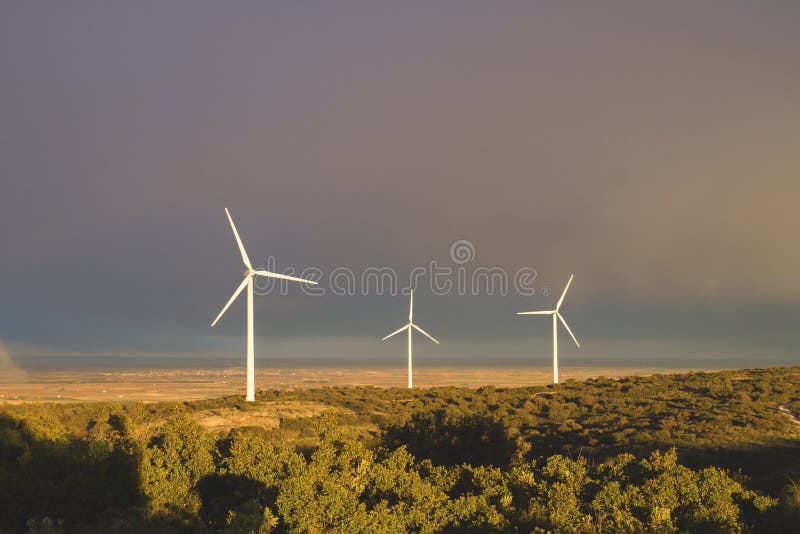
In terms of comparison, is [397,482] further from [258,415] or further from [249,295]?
[249,295]

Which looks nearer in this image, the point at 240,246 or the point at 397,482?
the point at 397,482

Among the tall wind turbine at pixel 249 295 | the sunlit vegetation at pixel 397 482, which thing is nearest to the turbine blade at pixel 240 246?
the tall wind turbine at pixel 249 295

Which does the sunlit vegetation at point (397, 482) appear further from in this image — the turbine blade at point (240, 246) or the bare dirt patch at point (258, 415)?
the turbine blade at point (240, 246)

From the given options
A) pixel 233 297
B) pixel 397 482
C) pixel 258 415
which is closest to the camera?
pixel 397 482

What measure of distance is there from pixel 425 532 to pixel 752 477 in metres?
15.2

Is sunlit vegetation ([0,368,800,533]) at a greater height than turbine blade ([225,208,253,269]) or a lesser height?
lesser

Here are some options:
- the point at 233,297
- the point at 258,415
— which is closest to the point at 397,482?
the point at 258,415

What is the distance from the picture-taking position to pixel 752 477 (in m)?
21.0

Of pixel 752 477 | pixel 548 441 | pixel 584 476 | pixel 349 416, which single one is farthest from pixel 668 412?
pixel 584 476

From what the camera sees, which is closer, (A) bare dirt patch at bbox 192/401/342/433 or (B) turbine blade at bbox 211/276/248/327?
(A) bare dirt patch at bbox 192/401/342/433

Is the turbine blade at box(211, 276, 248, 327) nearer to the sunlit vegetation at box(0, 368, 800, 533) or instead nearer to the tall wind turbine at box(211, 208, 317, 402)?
the tall wind turbine at box(211, 208, 317, 402)

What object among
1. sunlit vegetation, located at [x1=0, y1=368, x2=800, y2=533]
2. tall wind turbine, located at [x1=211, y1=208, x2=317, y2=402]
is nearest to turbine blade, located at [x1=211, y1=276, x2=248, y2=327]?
tall wind turbine, located at [x1=211, y1=208, x2=317, y2=402]

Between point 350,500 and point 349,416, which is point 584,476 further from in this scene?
point 349,416

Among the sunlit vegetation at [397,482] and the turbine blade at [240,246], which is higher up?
the turbine blade at [240,246]
